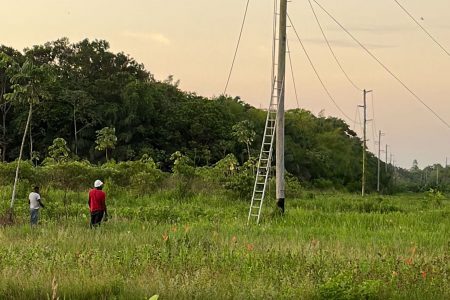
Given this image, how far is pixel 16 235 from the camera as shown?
1402 cm

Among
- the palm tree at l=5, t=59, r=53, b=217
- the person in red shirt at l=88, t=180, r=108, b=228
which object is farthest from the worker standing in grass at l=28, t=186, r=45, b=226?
the palm tree at l=5, t=59, r=53, b=217

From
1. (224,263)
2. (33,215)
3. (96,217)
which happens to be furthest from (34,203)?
(224,263)

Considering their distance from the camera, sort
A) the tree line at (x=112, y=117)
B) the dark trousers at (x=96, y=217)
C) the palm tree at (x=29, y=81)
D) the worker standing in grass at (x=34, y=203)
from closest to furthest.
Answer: the dark trousers at (x=96, y=217), the worker standing in grass at (x=34, y=203), the palm tree at (x=29, y=81), the tree line at (x=112, y=117)

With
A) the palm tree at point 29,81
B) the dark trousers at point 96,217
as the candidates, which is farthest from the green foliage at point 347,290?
the palm tree at point 29,81

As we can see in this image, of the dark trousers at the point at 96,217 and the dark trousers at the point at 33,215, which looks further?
the dark trousers at the point at 33,215

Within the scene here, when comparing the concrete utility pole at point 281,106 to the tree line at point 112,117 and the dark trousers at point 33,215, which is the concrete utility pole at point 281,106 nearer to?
the dark trousers at point 33,215

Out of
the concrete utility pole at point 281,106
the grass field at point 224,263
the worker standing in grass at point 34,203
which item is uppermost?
the concrete utility pole at point 281,106

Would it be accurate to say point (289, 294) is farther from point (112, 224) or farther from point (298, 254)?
point (112, 224)

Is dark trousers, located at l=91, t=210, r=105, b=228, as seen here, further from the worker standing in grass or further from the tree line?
the tree line

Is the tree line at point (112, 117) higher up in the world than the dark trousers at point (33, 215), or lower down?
higher up

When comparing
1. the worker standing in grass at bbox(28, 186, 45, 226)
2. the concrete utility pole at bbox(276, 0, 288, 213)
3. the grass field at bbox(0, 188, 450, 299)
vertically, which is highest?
the concrete utility pole at bbox(276, 0, 288, 213)

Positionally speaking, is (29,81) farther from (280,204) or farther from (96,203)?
(280,204)

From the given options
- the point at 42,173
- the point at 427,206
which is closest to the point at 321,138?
the point at 427,206

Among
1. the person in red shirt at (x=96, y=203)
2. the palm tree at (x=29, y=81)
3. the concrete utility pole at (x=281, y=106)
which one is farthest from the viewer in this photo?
the palm tree at (x=29, y=81)
